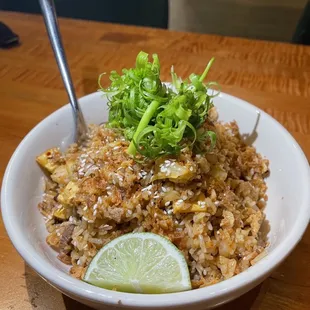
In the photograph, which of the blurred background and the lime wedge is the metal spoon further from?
the blurred background

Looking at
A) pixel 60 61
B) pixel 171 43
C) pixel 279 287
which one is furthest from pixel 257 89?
pixel 279 287

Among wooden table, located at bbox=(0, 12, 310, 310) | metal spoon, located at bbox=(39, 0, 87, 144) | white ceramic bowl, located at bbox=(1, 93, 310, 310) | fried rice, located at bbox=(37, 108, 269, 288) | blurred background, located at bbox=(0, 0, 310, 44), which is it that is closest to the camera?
white ceramic bowl, located at bbox=(1, 93, 310, 310)

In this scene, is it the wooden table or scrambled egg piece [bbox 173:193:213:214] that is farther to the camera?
the wooden table

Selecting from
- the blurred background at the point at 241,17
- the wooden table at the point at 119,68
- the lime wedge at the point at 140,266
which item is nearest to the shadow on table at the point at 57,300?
the wooden table at the point at 119,68

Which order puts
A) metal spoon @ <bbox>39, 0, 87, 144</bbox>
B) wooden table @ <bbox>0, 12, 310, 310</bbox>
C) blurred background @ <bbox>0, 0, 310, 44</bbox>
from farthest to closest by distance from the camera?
blurred background @ <bbox>0, 0, 310, 44</bbox>, metal spoon @ <bbox>39, 0, 87, 144</bbox>, wooden table @ <bbox>0, 12, 310, 310</bbox>

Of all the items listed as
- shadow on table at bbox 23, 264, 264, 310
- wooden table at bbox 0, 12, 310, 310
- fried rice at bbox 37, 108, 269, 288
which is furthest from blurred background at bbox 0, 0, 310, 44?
shadow on table at bbox 23, 264, 264, 310

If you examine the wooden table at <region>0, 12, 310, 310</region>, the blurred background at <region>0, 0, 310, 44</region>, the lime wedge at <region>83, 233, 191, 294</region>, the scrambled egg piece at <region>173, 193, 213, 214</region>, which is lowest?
the blurred background at <region>0, 0, 310, 44</region>

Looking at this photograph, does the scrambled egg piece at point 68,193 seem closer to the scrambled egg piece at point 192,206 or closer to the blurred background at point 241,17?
the scrambled egg piece at point 192,206
